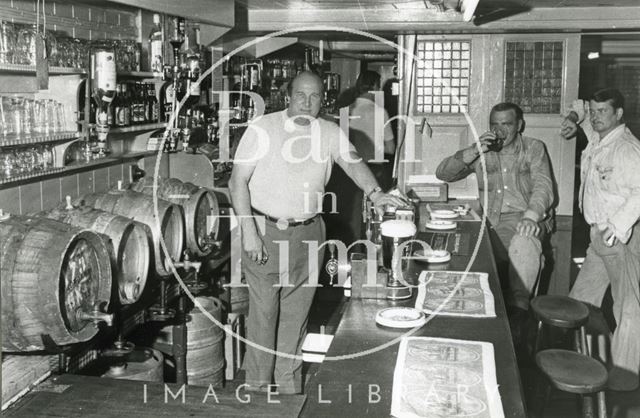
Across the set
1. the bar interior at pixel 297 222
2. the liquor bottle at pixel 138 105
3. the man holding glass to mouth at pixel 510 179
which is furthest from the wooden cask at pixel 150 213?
the man holding glass to mouth at pixel 510 179

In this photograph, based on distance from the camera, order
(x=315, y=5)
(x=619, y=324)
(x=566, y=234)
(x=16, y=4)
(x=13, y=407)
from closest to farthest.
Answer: (x=13, y=407)
(x=16, y=4)
(x=619, y=324)
(x=315, y=5)
(x=566, y=234)

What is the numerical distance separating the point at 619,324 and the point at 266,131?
2.75 meters

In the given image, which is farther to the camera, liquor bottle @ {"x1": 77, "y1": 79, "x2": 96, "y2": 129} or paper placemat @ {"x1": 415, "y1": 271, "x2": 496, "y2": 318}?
liquor bottle @ {"x1": 77, "y1": 79, "x2": 96, "y2": 129}

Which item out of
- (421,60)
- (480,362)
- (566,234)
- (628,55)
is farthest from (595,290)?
(628,55)

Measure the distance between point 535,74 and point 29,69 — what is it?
444 cm

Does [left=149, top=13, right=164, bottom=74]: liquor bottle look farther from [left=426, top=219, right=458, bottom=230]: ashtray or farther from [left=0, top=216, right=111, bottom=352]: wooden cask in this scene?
[left=0, top=216, right=111, bottom=352]: wooden cask

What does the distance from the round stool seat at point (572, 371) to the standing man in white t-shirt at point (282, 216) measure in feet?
3.94

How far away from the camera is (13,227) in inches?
110

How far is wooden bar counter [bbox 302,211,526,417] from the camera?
1984 mm

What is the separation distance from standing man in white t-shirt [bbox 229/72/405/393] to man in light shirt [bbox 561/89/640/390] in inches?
73.9

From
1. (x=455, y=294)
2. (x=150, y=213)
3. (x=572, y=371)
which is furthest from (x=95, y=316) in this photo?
(x=572, y=371)

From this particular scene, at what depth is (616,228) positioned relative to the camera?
15.1 feet

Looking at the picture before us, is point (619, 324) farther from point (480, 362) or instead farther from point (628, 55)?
point (628, 55)

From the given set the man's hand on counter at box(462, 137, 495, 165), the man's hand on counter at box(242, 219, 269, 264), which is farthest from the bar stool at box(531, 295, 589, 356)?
the man's hand on counter at box(462, 137, 495, 165)
